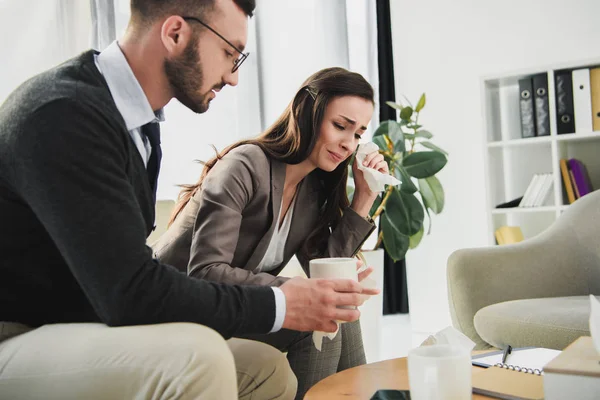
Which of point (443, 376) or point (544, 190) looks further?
point (544, 190)

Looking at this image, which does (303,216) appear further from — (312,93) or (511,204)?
(511,204)

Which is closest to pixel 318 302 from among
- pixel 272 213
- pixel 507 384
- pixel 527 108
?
pixel 507 384

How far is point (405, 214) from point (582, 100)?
1009 mm

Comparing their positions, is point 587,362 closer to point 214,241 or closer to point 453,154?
point 214,241

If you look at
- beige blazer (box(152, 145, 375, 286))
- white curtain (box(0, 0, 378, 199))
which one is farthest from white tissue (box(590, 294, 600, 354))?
white curtain (box(0, 0, 378, 199))

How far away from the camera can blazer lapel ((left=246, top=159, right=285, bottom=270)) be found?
5.45ft

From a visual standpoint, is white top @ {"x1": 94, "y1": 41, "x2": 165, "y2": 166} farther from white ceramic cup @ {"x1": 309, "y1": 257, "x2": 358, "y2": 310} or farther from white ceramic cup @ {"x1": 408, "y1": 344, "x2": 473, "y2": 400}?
white ceramic cup @ {"x1": 408, "y1": 344, "x2": 473, "y2": 400}

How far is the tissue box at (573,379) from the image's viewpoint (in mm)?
821

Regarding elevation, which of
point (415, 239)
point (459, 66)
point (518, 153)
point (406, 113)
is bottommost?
point (415, 239)

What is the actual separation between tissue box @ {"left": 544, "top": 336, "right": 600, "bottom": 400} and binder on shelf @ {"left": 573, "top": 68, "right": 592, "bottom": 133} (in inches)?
91.4

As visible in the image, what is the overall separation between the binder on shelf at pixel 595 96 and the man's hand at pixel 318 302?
7.65ft

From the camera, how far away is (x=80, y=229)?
0.83 metres

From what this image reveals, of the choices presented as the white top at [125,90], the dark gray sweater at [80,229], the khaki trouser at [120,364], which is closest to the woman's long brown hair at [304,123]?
the white top at [125,90]

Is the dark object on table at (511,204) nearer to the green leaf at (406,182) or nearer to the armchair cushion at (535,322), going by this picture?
the green leaf at (406,182)
